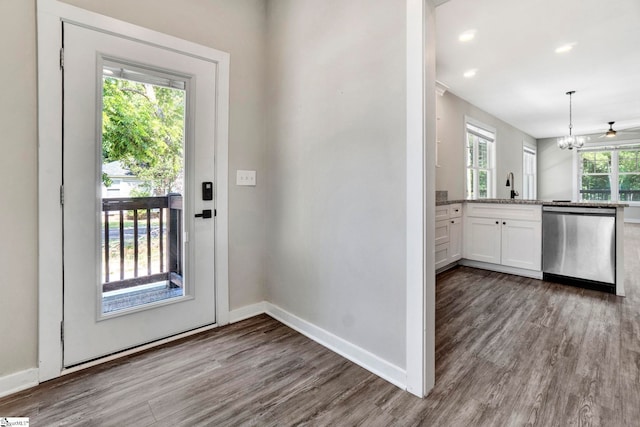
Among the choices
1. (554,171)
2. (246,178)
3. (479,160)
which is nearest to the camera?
(246,178)

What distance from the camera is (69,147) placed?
1763 millimetres

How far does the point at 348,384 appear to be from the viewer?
1.69 metres

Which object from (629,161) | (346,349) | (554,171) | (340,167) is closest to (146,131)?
(340,167)

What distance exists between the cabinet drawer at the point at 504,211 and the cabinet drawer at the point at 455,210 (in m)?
0.15

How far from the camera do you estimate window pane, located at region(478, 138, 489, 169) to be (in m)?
5.54

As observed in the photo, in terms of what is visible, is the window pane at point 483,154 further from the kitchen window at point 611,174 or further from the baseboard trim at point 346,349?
the kitchen window at point 611,174

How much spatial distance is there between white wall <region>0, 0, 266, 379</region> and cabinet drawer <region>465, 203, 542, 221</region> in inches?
129

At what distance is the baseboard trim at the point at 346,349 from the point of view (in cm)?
170

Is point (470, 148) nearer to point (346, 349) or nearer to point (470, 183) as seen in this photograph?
point (470, 183)

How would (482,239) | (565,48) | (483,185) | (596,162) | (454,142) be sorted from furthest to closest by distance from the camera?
1. (596,162)
2. (483,185)
3. (454,142)
4. (482,239)
5. (565,48)

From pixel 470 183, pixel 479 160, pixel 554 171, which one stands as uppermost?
pixel 554 171

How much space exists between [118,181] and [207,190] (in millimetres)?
577

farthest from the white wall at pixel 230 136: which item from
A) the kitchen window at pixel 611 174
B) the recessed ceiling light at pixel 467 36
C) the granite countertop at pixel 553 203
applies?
the kitchen window at pixel 611 174

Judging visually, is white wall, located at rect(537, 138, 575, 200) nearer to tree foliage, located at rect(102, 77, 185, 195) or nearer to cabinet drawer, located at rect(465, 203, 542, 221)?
cabinet drawer, located at rect(465, 203, 542, 221)
